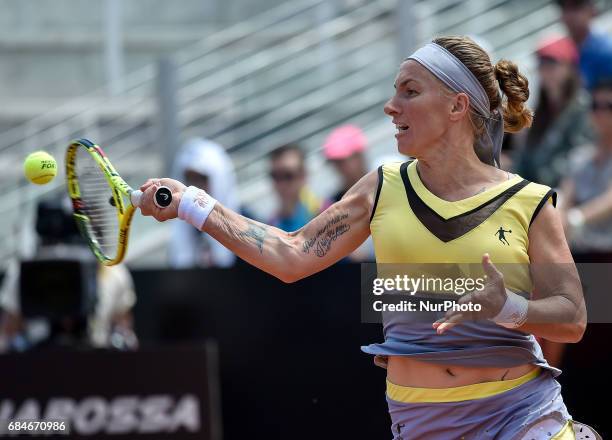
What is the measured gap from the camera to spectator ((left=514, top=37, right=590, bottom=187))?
25.0ft

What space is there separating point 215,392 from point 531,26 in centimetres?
528

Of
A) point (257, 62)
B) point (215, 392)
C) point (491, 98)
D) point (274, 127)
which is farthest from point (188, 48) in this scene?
point (491, 98)

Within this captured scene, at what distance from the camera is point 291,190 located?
8.18 metres

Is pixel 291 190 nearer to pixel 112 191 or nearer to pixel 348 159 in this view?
pixel 348 159

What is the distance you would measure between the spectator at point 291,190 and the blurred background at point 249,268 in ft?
0.04

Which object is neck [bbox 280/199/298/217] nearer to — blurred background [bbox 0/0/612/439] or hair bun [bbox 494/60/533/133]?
blurred background [bbox 0/0/612/439]

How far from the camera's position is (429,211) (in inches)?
154

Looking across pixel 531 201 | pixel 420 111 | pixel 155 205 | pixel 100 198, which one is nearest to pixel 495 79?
pixel 420 111

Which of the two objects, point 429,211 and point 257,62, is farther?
point 257,62

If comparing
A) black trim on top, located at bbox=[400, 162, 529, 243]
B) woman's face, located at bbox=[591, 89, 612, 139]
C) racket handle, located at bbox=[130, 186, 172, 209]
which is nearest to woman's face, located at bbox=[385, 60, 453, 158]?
black trim on top, located at bbox=[400, 162, 529, 243]

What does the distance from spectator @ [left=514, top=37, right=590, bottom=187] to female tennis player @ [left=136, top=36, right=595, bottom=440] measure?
3482mm

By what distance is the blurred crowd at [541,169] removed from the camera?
7121mm

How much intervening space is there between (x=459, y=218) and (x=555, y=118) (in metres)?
4.12

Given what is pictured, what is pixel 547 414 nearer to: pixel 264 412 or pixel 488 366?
pixel 488 366
